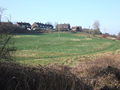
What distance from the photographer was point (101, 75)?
13.7 metres

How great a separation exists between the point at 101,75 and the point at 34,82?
24.4 feet

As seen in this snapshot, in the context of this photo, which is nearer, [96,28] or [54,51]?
[54,51]

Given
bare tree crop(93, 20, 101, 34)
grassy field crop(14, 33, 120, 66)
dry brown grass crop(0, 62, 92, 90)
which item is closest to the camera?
dry brown grass crop(0, 62, 92, 90)

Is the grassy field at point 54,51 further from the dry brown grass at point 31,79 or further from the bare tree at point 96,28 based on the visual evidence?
the bare tree at point 96,28

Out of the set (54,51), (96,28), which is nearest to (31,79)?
(54,51)

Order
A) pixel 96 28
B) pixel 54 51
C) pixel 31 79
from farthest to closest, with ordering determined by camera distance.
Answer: pixel 96 28 → pixel 54 51 → pixel 31 79

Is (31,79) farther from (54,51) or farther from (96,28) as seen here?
(96,28)

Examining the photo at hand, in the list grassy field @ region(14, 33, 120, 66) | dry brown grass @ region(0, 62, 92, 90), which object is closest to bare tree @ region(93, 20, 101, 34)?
grassy field @ region(14, 33, 120, 66)

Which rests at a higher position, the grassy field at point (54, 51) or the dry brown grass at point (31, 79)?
the dry brown grass at point (31, 79)

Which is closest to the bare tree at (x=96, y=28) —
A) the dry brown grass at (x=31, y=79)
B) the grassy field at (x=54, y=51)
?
the grassy field at (x=54, y=51)

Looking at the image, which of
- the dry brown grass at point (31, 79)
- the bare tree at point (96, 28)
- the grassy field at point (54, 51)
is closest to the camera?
the dry brown grass at point (31, 79)

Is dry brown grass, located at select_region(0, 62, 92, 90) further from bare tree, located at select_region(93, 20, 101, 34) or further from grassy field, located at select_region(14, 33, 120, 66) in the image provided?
bare tree, located at select_region(93, 20, 101, 34)

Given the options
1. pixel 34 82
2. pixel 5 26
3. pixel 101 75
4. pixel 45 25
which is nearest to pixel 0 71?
pixel 34 82

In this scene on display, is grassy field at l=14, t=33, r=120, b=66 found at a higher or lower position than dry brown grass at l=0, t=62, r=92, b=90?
lower
